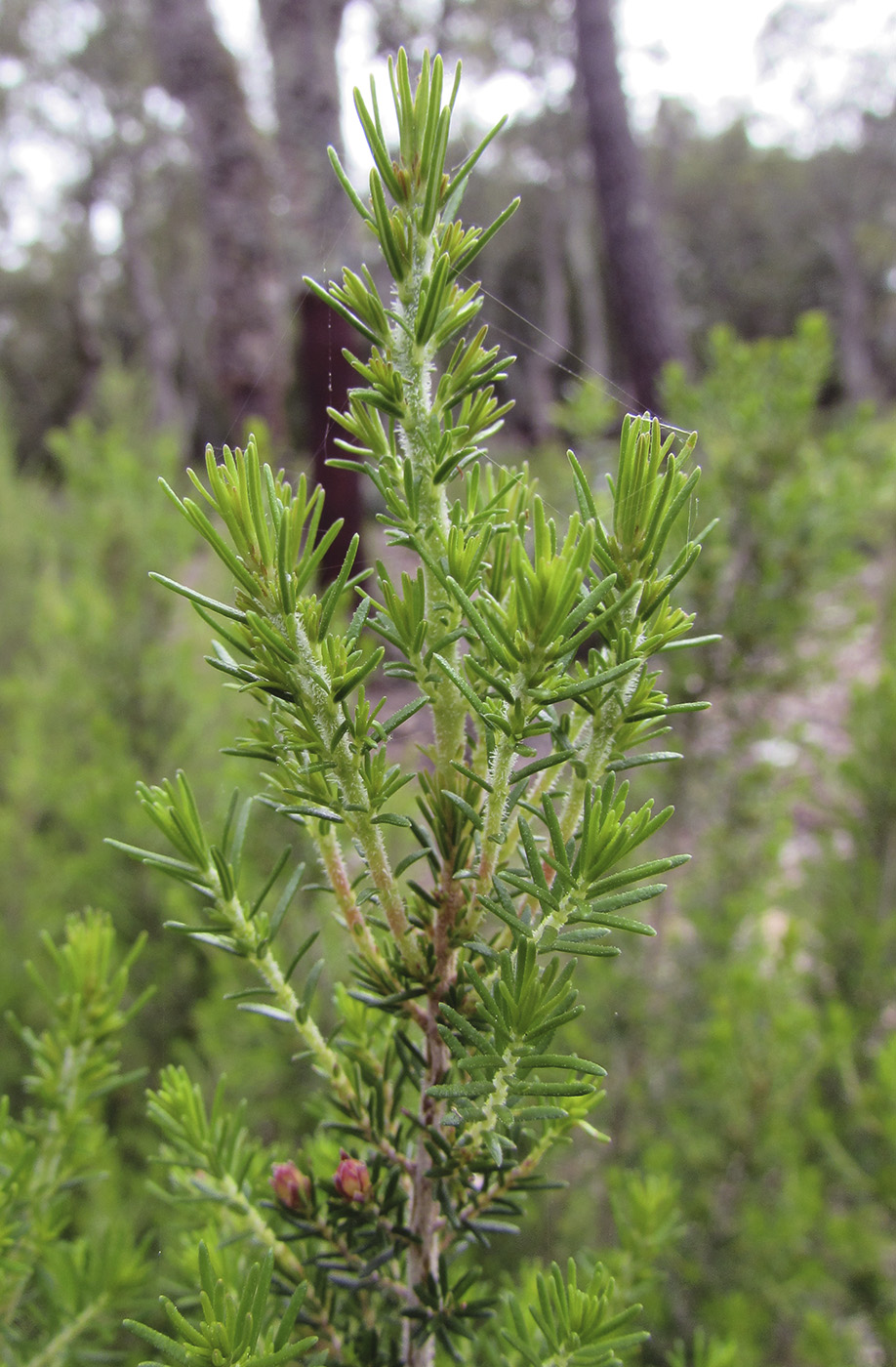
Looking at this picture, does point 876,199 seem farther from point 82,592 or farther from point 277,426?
point 82,592

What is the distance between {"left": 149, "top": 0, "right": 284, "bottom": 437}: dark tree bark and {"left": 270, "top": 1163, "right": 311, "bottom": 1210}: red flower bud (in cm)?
384

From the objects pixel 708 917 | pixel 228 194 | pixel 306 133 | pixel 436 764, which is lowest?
pixel 708 917

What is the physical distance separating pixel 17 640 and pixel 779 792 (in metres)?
3.99

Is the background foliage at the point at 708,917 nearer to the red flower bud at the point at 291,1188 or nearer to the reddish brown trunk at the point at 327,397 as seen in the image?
the red flower bud at the point at 291,1188

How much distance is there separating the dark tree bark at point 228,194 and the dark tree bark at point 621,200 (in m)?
1.84

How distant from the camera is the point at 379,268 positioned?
3.24 m

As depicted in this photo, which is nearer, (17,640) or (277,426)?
(277,426)

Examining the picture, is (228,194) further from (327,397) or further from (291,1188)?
(291,1188)

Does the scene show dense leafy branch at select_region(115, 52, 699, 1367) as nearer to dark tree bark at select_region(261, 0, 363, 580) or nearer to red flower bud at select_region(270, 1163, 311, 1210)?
red flower bud at select_region(270, 1163, 311, 1210)

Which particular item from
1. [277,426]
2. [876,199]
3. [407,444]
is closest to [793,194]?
[876,199]

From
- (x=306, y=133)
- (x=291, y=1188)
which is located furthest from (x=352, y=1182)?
(x=306, y=133)

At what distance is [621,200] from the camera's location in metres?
4.36

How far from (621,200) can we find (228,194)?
6.89 ft

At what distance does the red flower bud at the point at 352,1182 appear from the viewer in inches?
21.4
